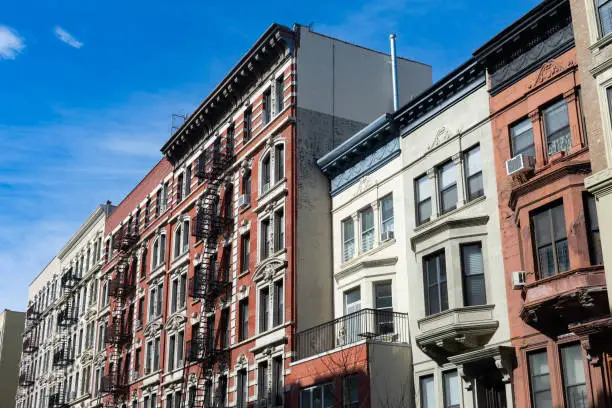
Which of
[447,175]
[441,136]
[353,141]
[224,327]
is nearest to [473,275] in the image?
[447,175]

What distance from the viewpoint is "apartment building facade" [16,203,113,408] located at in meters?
62.3

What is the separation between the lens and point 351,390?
92.6ft

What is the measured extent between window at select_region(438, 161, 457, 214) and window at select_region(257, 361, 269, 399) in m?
11.5

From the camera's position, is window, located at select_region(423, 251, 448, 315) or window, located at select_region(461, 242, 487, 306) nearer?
window, located at select_region(461, 242, 487, 306)

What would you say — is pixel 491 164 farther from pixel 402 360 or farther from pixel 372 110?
pixel 372 110

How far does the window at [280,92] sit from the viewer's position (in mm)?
38094

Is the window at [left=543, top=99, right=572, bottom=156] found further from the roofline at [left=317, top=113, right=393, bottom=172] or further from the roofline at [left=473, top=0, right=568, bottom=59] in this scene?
the roofline at [left=317, top=113, right=393, bottom=172]

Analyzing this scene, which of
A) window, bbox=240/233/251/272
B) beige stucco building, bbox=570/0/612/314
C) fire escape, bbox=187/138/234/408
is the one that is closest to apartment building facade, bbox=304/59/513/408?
beige stucco building, bbox=570/0/612/314

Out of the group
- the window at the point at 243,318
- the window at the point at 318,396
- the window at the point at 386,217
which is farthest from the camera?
the window at the point at 243,318

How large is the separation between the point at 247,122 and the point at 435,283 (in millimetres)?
17282

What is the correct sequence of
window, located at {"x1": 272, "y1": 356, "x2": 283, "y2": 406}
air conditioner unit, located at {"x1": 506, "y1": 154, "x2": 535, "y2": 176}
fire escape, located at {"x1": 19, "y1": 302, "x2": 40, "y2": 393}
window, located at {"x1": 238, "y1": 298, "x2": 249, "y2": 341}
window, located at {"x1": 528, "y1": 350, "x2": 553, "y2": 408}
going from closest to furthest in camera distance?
window, located at {"x1": 528, "y1": 350, "x2": 553, "y2": 408} < air conditioner unit, located at {"x1": 506, "y1": 154, "x2": 535, "y2": 176} < window, located at {"x1": 272, "y1": 356, "x2": 283, "y2": 406} < window, located at {"x1": 238, "y1": 298, "x2": 249, "y2": 341} < fire escape, located at {"x1": 19, "y1": 302, "x2": 40, "y2": 393}

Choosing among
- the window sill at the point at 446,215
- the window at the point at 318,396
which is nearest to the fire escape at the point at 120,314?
the window at the point at 318,396

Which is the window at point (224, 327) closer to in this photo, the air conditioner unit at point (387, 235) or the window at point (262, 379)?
the window at point (262, 379)

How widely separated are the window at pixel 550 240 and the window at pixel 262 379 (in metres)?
15.3
